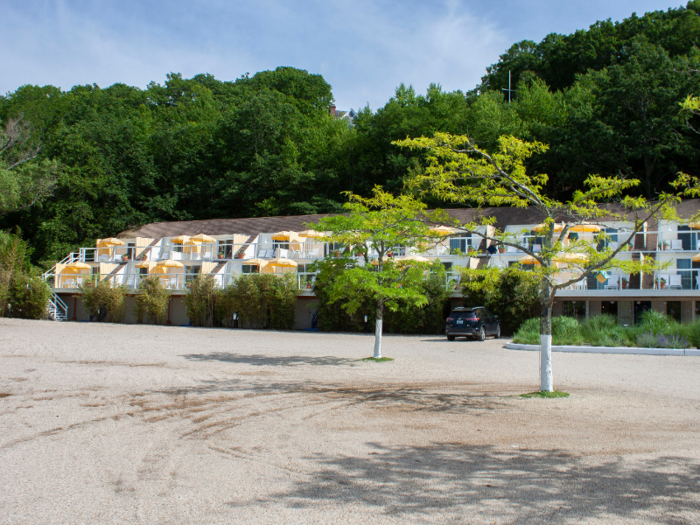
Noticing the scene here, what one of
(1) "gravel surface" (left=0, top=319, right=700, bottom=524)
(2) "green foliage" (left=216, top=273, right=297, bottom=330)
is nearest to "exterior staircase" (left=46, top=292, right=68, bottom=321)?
(2) "green foliage" (left=216, top=273, right=297, bottom=330)

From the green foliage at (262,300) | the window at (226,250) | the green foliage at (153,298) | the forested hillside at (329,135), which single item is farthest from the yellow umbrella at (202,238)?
the forested hillside at (329,135)

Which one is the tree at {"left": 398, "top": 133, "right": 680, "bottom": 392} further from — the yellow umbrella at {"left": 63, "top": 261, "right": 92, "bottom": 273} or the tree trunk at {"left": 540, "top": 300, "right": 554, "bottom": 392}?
the yellow umbrella at {"left": 63, "top": 261, "right": 92, "bottom": 273}

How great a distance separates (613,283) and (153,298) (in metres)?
27.3

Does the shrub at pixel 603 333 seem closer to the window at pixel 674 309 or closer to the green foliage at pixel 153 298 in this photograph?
the window at pixel 674 309

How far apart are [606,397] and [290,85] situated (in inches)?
2966

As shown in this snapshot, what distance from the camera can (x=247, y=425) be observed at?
8.30 m

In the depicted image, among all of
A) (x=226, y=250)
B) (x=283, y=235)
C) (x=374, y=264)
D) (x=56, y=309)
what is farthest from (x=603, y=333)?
(x=56, y=309)

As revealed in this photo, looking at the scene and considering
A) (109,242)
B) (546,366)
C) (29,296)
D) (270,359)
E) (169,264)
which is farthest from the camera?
(109,242)

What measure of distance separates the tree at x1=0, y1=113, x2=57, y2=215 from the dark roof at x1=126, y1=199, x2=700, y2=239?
7709 millimetres

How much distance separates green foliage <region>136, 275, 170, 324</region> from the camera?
3784 cm

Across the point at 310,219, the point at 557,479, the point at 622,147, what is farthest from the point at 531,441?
the point at 622,147

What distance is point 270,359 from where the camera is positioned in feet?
56.7

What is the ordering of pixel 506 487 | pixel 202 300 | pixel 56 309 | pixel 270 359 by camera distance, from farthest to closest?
1. pixel 56 309
2. pixel 202 300
3. pixel 270 359
4. pixel 506 487

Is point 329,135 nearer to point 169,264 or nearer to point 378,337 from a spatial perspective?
point 169,264
